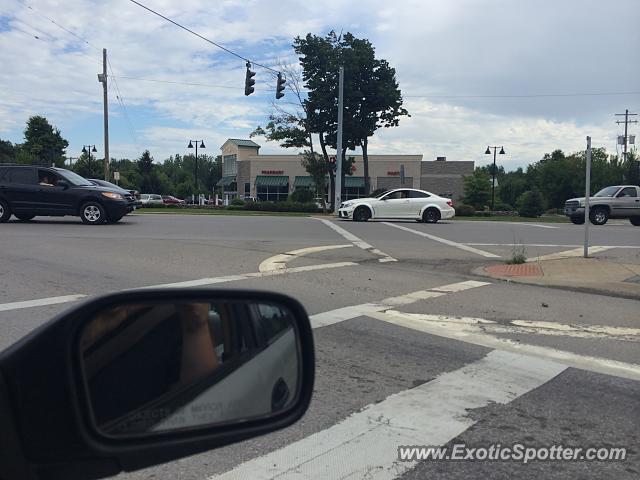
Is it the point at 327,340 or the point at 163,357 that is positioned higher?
the point at 163,357

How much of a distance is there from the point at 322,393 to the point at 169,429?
2.94m

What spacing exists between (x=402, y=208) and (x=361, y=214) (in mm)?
1789

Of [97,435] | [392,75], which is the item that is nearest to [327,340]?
[97,435]

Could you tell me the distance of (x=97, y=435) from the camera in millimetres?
1438

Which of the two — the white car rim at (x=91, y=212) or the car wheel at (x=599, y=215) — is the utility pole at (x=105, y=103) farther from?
the car wheel at (x=599, y=215)

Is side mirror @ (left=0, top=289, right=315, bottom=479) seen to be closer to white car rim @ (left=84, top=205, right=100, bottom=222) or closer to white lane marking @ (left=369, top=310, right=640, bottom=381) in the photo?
white lane marking @ (left=369, top=310, right=640, bottom=381)

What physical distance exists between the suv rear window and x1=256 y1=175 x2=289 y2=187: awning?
55.0 metres

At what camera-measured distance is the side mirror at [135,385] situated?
1.42 metres

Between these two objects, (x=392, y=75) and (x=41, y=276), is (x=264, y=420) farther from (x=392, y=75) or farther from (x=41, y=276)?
(x=392, y=75)

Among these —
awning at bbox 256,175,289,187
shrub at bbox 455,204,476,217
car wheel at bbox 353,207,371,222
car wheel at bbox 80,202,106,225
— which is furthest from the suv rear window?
awning at bbox 256,175,289,187

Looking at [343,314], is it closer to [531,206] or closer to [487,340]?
[487,340]

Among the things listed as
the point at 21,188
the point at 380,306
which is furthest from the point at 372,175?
the point at 380,306

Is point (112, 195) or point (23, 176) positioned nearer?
point (23, 176)

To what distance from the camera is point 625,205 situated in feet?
84.6
